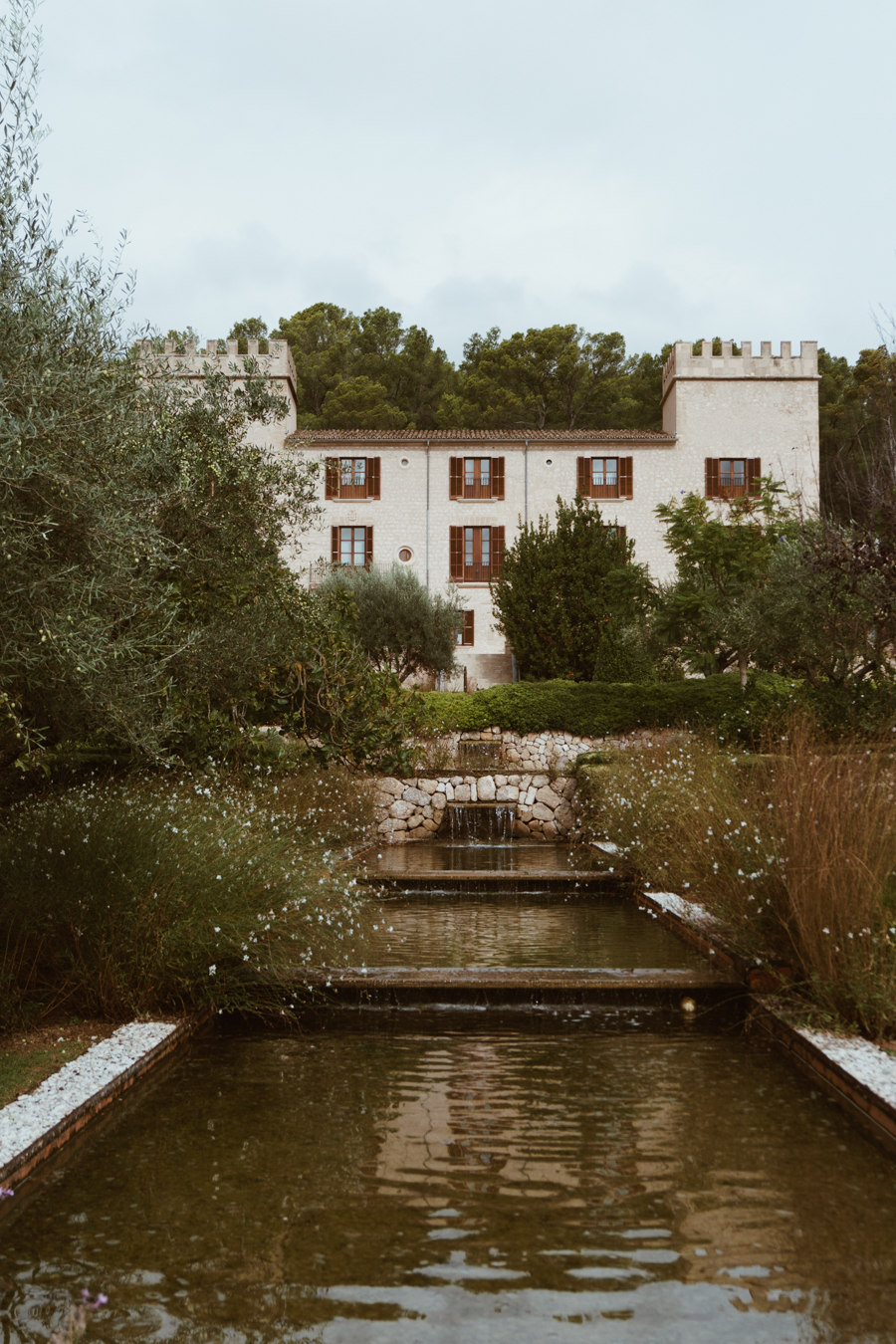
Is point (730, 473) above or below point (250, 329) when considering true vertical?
below

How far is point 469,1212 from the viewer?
10.8 ft

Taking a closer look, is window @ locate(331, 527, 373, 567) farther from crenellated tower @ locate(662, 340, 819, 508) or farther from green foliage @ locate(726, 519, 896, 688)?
green foliage @ locate(726, 519, 896, 688)

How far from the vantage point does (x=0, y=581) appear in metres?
3.87

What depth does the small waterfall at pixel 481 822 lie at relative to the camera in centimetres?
1720

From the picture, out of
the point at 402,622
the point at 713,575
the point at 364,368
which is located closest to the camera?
the point at 713,575

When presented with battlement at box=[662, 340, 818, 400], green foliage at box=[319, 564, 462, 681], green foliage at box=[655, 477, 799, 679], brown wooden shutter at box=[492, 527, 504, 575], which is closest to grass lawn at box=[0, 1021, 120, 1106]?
green foliage at box=[655, 477, 799, 679]

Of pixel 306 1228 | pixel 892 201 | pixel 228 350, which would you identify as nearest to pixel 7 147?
pixel 306 1228

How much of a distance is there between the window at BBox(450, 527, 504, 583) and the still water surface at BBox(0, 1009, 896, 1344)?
2706cm

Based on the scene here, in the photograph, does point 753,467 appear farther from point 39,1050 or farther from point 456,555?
point 39,1050

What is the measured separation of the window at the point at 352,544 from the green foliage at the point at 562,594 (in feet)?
16.6

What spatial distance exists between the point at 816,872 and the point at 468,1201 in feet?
8.69

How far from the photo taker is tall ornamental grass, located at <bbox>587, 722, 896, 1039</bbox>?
501cm

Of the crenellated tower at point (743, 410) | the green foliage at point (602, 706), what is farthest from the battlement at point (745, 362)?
the green foliage at point (602, 706)

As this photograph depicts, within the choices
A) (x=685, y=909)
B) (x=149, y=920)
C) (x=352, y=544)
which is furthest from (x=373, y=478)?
(x=149, y=920)
